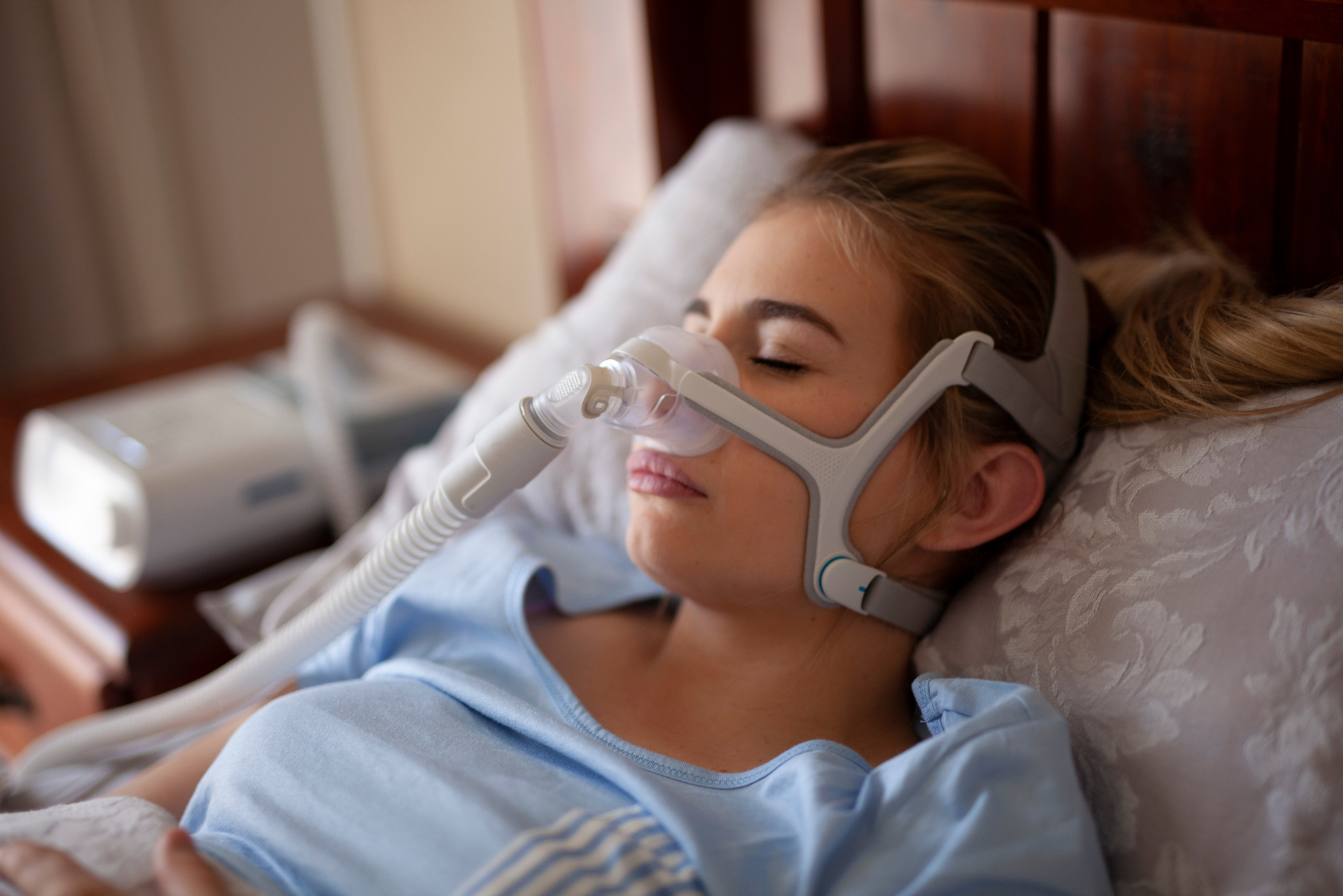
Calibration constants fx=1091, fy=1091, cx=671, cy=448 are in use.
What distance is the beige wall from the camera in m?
1.85

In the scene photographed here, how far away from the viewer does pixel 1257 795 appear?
740 mm

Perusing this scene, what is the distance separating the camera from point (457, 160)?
2.01 m

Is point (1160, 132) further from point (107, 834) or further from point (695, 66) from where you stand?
point (107, 834)

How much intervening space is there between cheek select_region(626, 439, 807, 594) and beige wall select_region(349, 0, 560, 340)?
90 centimetres

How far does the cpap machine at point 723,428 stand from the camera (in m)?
0.90

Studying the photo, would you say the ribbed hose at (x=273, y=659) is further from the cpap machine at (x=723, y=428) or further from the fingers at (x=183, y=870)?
the fingers at (x=183, y=870)

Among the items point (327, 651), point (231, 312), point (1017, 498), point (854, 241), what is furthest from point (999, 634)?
point (231, 312)

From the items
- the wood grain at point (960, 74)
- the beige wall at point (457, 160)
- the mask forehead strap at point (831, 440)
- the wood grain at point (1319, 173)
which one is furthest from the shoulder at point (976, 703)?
the beige wall at point (457, 160)

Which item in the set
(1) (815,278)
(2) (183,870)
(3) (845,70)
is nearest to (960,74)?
(3) (845,70)

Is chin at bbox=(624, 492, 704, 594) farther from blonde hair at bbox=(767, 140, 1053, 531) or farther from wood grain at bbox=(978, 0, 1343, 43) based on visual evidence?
wood grain at bbox=(978, 0, 1343, 43)

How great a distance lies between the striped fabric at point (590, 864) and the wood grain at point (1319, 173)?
2.46 feet

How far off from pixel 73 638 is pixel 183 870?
0.69m

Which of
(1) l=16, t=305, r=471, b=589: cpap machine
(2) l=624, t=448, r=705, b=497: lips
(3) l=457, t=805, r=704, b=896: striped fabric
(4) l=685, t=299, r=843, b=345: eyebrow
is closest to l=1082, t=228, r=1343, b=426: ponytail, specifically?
(4) l=685, t=299, r=843, b=345: eyebrow

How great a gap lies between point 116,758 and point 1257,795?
3.59 feet
